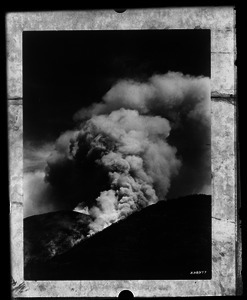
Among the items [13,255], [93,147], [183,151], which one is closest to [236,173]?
[183,151]

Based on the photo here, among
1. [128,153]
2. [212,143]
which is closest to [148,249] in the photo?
[128,153]

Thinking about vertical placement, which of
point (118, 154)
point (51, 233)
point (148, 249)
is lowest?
point (148, 249)

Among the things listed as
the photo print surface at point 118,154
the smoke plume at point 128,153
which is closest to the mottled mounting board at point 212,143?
the photo print surface at point 118,154

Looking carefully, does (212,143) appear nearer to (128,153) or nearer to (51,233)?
(128,153)

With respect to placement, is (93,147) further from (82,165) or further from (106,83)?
(106,83)

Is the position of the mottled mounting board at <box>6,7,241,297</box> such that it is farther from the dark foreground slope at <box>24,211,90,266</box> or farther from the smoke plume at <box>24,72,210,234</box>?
the smoke plume at <box>24,72,210,234</box>

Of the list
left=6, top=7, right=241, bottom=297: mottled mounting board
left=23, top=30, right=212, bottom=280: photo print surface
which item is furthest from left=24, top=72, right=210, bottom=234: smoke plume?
left=6, top=7, right=241, bottom=297: mottled mounting board
